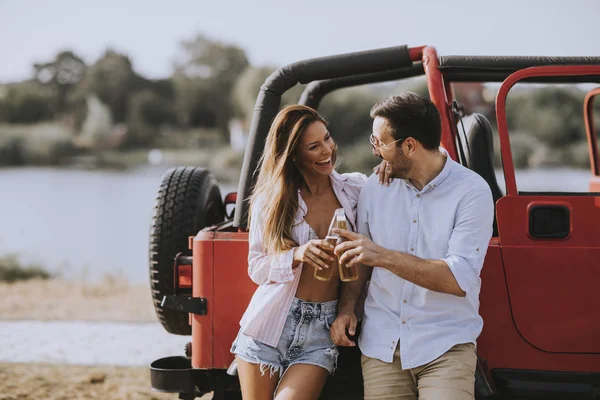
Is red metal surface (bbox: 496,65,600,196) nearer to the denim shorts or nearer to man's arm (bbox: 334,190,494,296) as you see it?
man's arm (bbox: 334,190,494,296)

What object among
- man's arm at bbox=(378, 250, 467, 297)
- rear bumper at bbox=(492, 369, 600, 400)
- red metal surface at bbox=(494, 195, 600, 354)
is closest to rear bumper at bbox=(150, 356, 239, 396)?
man's arm at bbox=(378, 250, 467, 297)

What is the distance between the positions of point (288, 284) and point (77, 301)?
6595 millimetres

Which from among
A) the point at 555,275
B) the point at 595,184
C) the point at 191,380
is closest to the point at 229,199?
the point at 191,380

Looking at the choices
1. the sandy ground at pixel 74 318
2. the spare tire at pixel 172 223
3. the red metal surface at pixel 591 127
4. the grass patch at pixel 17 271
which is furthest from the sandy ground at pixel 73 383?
the grass patch at pixel 17 271

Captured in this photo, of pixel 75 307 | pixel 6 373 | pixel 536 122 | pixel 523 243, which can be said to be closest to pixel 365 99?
pixel 536 122

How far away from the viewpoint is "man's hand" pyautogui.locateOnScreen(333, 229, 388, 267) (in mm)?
2732

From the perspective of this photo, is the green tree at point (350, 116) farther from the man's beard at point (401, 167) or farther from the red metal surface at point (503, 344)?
the man's beard at point (401, 167)

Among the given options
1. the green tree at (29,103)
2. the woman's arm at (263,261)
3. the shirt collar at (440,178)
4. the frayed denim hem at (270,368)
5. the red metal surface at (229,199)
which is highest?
the green tree at (29,103)

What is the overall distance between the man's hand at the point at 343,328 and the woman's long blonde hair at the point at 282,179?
360 millimetres

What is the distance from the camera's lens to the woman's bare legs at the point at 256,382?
3.00 metres

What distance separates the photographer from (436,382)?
9.21 feet

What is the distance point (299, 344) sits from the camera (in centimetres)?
303

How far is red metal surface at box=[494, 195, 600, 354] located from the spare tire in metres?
1.60

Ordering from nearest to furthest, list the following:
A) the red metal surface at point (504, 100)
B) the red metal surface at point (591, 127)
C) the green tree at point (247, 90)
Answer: the red metal surface at point (504, 100)
the red metal surface at point (591, 127)
the green tree at point (247, 90)
